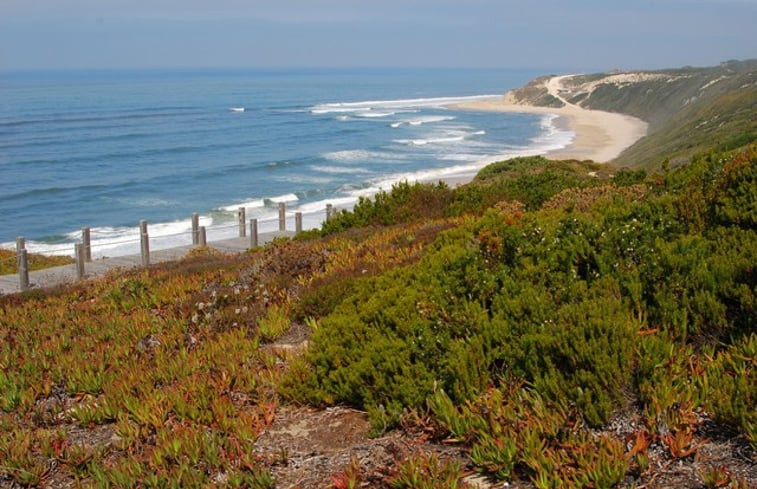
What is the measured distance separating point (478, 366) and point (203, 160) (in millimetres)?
48082

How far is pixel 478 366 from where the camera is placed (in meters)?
4.82

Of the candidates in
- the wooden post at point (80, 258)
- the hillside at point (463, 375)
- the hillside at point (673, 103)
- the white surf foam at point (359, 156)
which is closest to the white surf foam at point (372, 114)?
the hillside at point (673, 103)

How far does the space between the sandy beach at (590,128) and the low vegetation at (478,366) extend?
43.5 metres

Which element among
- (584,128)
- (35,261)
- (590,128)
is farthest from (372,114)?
(35,261)

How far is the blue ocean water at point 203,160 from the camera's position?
33406 millimetres

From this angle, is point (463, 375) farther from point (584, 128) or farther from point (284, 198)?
point (584, 128)

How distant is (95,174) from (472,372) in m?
43.8

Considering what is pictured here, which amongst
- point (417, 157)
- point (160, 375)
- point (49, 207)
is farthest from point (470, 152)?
point (160, 375)

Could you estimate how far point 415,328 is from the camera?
5.30 m

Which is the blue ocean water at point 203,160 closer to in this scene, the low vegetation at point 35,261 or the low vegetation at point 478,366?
the low vegetation at point 35,261

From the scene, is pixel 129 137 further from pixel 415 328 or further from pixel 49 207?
pixel 415 328

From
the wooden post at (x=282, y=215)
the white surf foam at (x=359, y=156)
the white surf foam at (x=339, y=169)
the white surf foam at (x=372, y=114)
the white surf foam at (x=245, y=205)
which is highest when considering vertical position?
the white surf foam at (x=372, y=114)

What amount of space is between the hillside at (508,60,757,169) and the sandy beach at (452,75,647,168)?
5.32 ft

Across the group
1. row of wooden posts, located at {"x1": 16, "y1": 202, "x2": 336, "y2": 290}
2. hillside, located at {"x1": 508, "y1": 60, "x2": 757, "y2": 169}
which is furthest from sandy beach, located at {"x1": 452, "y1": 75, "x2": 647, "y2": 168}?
row of wooden posts, located at {"x1": 16, "y1": 202, "x2": 336, "y2": 290}
